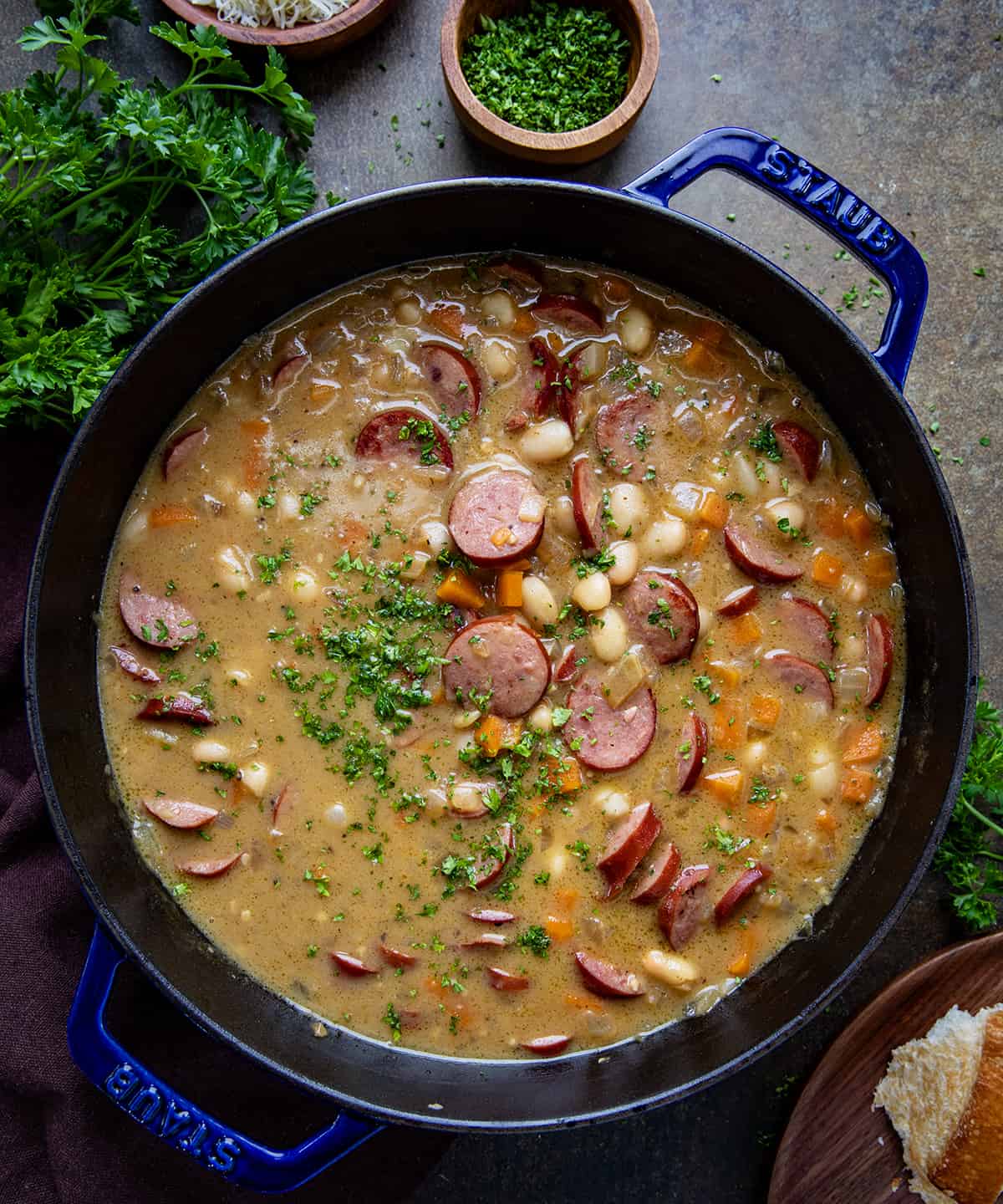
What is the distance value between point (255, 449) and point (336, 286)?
59cm

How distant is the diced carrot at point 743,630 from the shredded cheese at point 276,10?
2170 mm

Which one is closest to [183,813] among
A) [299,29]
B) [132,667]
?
[132,667]

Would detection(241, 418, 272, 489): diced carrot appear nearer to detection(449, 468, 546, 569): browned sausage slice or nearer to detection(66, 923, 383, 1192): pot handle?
detection(449, 468, 546, 569): browned sausage slice

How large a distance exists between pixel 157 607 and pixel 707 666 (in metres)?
1.59

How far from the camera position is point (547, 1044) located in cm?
323

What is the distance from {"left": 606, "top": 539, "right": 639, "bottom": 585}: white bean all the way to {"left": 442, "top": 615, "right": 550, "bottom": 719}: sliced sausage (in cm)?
28

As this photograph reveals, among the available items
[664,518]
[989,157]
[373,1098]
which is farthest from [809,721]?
[989,157]

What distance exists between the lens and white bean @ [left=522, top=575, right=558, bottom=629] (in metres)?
3.17

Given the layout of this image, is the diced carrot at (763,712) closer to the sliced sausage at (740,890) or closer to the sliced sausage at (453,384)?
the sliced sausage at (740,890)

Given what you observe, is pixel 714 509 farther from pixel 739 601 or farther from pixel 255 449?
pixel 255 449

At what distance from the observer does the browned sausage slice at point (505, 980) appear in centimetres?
317

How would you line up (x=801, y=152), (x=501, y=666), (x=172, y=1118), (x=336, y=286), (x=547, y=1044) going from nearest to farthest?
(x=172, y=1118)
(x=501, y=666)
(x=547, y=1044)
(x=336, y=286)
(x=801, y=152)

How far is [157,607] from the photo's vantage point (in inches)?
129

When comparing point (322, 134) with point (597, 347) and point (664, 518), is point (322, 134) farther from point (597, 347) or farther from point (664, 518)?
point (664, 518)
